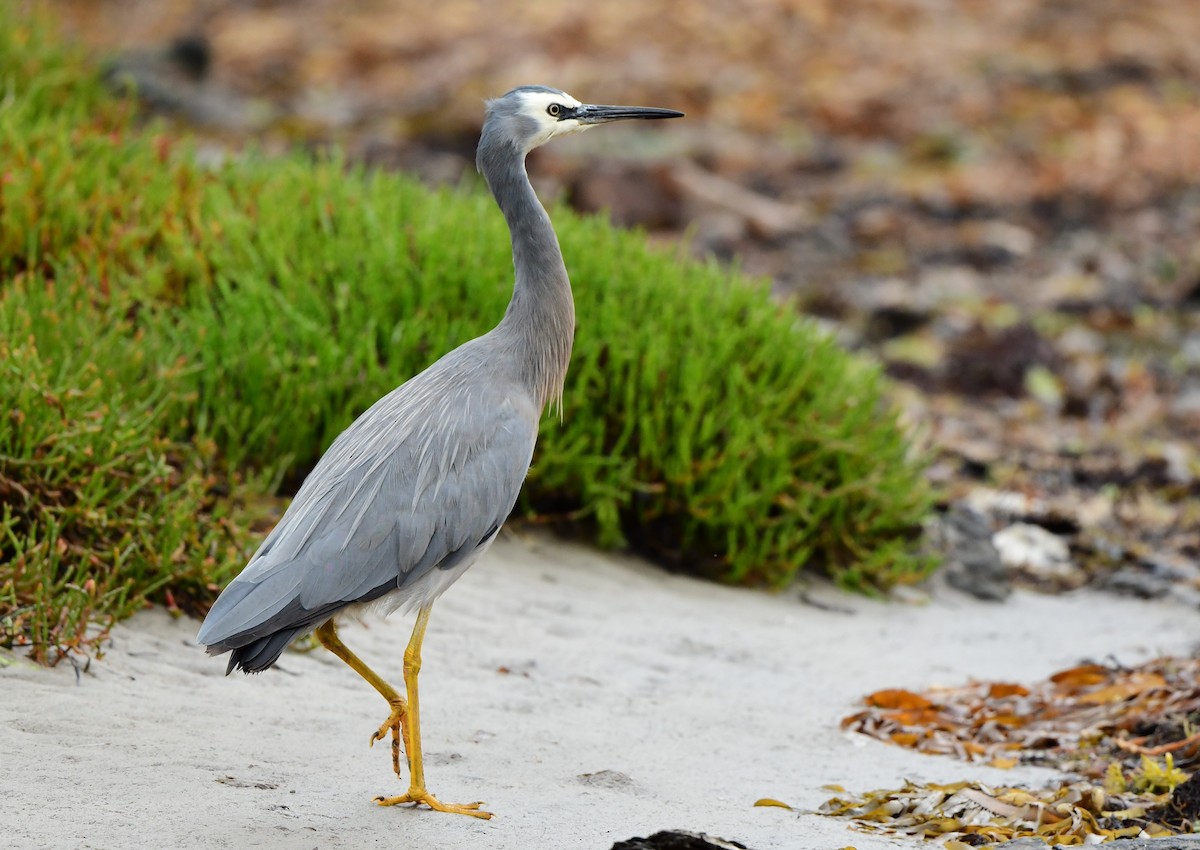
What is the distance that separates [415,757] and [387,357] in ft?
9.40

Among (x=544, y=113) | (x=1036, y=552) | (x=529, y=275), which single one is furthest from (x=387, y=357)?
(x=1036, y=552)

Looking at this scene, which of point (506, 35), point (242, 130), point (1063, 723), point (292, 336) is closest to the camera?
point (1063, 723)

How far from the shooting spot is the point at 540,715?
4.83 m

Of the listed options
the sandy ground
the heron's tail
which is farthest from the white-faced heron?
the sandy ground

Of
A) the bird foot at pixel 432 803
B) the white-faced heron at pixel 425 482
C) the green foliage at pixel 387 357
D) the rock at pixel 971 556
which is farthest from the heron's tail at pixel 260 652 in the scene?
the rock at pixel 971 556

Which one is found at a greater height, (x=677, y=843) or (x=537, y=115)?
(x=537, y=115)

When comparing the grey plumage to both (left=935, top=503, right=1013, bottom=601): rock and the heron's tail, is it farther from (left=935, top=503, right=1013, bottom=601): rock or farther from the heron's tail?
(left=935, top=503, right=1013, bottom=601): rock

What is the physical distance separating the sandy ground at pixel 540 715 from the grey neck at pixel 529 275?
1185 mm

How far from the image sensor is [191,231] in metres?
7.15

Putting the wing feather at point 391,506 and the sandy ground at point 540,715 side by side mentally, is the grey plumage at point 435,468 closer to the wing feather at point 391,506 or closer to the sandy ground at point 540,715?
the wing feather at point 391,506

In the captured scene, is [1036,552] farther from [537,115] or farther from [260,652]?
[260,652]

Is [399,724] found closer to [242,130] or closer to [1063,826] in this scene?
[1063,826]

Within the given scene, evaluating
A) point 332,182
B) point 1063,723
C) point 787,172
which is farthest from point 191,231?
point 787,172

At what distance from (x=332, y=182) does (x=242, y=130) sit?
22.3ft
